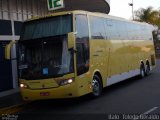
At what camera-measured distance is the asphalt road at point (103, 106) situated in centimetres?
1167

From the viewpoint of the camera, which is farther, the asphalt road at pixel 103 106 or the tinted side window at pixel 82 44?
the tinted side window at pixel 82 44

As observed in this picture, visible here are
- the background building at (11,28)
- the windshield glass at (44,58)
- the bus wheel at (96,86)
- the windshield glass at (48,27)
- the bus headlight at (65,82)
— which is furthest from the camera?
the background building at (11,28)

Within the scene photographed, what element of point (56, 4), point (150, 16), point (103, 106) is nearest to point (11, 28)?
point (56, 4)

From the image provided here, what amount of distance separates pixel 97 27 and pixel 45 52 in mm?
3064

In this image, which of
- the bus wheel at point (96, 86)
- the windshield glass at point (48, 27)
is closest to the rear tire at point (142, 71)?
the bus wheel at point (96, 86)

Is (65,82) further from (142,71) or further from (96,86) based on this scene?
(142,71)

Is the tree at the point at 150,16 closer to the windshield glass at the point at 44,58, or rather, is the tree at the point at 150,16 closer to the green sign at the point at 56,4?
the green sign at the point at 56,4

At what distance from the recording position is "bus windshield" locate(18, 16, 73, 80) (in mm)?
13426

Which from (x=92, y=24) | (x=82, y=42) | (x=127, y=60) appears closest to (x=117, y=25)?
(x=127, y=60)

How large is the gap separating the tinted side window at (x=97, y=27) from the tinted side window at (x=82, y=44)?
598mm

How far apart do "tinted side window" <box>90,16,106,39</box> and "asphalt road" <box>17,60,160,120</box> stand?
229cm

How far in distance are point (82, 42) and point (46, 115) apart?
9.94 ft

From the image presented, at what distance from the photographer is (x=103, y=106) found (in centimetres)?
1319

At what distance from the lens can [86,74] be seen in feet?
46.9
